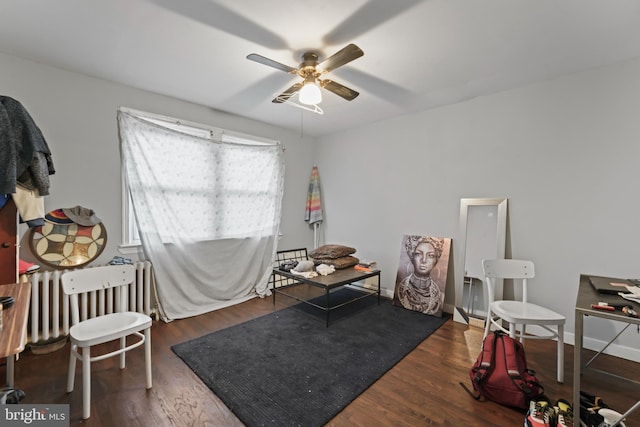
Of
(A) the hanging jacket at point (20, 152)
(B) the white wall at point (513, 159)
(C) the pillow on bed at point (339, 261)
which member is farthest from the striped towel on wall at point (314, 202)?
(A) the hanging jacket at point (20, 152)

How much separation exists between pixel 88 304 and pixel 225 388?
5.48 ft

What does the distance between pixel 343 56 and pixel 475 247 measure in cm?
249

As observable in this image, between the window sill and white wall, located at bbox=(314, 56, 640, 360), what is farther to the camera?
the window sill

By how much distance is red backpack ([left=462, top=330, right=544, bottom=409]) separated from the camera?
1.69 m

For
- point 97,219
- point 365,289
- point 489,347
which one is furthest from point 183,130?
point 489,347

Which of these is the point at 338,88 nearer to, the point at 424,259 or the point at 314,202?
the point at 424,259

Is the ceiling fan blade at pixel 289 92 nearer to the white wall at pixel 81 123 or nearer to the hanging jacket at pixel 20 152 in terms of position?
the white wall at pixel 81 123

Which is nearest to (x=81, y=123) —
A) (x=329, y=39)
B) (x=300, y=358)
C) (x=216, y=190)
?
(x=216, y=190)

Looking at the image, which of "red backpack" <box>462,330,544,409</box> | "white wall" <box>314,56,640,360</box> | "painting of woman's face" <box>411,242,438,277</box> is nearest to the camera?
"red backpack" <box>462,330,544,409</box>

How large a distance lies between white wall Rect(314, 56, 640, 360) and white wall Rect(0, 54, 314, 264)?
117 inches

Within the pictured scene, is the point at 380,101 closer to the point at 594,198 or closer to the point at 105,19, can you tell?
the point at 594,198

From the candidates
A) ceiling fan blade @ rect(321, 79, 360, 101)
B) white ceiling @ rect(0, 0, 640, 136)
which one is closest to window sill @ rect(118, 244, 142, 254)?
white ceiling @ rect(0, 0, 640, 136)

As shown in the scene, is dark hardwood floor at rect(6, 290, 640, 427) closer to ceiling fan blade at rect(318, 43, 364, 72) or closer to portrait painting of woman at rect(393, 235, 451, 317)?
portrait painting of woman at rect(393, 235, 451, 317)

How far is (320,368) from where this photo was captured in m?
2.12
